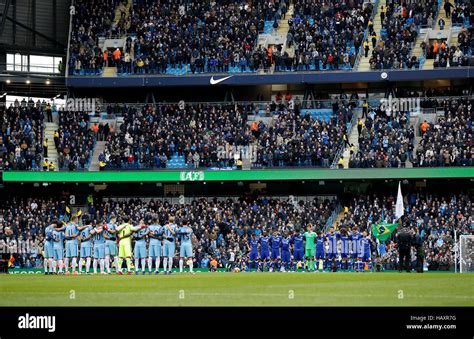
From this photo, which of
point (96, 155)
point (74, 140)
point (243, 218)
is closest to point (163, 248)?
point (243, 218)

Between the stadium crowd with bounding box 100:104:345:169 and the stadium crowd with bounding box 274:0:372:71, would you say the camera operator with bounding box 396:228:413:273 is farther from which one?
the stadium crowd with bounding box 274:0:372:71

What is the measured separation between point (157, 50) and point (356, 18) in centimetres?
1170

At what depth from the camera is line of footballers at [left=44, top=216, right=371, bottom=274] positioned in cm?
3659

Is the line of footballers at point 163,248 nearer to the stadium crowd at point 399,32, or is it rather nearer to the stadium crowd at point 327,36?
the stadium crowd at point 399,32

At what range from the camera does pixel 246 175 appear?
187ft

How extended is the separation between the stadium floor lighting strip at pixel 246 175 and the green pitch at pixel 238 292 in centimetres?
2276

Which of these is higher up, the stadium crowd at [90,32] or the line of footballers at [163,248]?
the stadium crowd at [90,32]

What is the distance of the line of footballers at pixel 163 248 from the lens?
36.6 metres

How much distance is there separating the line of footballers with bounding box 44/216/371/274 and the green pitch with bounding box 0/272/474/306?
158 inches

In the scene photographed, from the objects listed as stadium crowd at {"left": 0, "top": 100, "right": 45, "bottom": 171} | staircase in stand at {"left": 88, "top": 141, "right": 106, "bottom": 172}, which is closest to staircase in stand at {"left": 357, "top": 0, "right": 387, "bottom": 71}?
staircase in stand at {"left": 88, "top": 141, "right": 106, "bottom": 172}

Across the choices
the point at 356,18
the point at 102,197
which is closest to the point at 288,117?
the point at 356,18

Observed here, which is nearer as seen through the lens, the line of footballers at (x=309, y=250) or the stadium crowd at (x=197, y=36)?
the line of footballers at (x=309, y=250)

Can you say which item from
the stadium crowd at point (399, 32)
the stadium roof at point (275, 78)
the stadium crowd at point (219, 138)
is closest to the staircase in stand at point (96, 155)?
the stadium crowd at point (219, 138)

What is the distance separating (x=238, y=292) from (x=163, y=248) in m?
11.5
